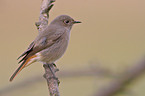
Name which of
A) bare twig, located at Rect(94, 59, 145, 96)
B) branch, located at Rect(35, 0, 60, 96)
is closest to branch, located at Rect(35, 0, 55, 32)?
branch, located at Rect(35, 0, 60, 96)

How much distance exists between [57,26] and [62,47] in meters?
0.43

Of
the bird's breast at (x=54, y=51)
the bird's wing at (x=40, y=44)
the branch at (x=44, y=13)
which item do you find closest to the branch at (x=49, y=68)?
the branch at (x=44, y=13)

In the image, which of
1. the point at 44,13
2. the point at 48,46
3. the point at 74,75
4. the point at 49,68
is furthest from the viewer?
the point at 44,13

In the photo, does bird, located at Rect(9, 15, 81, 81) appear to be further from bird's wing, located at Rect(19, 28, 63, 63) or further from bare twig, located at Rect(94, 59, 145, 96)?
bare twig, located at Rect(94, 59, 145, 96)

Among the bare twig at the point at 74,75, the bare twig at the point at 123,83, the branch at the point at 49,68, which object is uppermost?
the branch at the point at 49,68

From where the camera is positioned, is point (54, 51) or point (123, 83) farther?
point (54, 51)

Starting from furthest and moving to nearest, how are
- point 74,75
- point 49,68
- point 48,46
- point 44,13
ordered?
1. point 44,13
2. point 48,46
3. point 49,68
4. point 74,75

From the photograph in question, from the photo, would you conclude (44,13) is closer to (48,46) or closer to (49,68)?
(48,46)

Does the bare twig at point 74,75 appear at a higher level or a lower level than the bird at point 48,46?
lower

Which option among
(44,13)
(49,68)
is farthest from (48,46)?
(44,13)

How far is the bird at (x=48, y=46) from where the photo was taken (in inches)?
132

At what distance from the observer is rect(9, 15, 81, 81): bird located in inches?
132

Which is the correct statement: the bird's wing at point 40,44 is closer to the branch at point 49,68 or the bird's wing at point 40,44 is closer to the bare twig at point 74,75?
the branch at point 49,68

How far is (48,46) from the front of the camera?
11.9 ft
